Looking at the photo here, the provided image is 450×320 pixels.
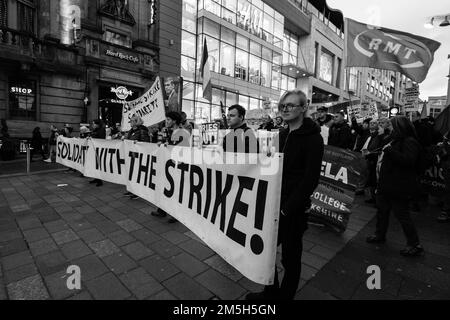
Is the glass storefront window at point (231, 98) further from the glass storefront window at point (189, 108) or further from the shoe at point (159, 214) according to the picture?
the shoe at point (159, 214)

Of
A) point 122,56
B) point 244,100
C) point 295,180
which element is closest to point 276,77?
point 244,100

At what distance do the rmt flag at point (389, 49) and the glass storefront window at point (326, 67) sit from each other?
3348 centimetres

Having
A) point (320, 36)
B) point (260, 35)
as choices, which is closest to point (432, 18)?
point (260, 35)

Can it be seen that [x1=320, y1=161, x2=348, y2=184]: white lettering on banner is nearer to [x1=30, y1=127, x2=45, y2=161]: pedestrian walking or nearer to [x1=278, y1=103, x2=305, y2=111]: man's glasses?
[x1=278, y1=103, x2=305, y2=111]: man's glasses

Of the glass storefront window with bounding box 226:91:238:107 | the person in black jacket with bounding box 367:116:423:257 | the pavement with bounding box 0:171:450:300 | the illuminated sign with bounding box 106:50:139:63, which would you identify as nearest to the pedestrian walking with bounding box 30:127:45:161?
the illuminated sign with bounding box 106:50:139:63

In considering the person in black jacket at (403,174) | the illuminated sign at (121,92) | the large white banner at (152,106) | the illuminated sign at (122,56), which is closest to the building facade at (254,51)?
the illuminated sign at (122,56)

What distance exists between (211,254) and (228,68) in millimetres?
22365

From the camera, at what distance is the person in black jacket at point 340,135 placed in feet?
20.0

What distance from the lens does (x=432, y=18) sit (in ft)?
37.3

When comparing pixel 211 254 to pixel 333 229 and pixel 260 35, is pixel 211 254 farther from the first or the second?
pixel 260 35

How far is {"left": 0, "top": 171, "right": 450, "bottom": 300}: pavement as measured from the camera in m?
2.37

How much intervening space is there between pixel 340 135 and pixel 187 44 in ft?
59.8

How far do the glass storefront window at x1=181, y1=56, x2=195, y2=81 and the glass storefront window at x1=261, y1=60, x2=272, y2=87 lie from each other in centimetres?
895

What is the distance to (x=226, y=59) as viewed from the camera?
75.3ft
